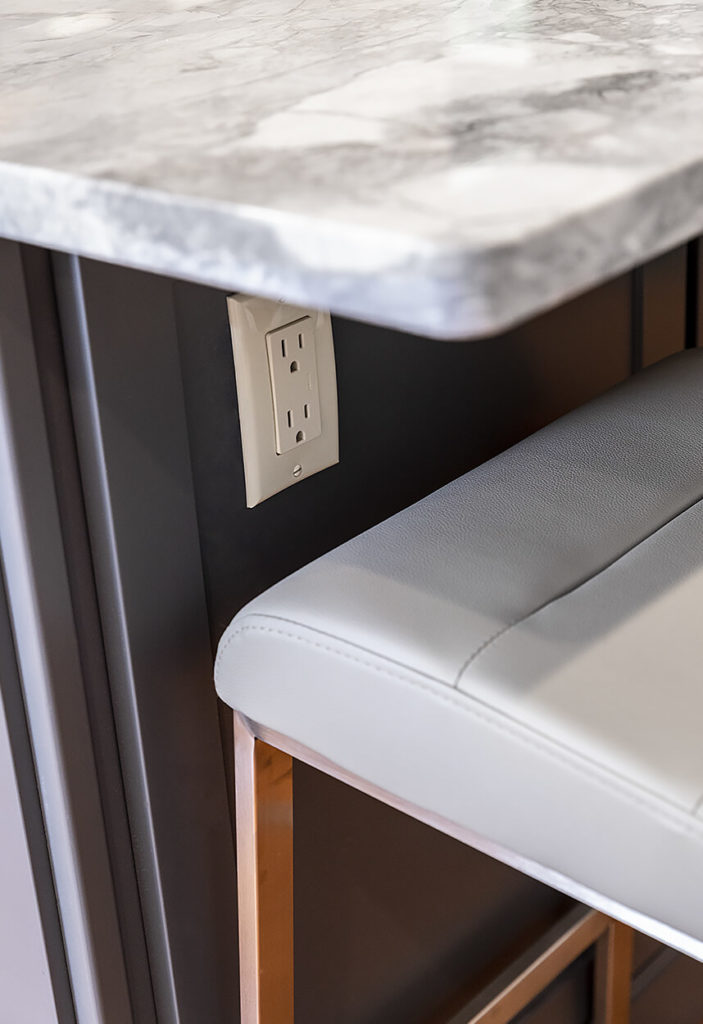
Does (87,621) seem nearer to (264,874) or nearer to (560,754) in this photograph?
(264,874)

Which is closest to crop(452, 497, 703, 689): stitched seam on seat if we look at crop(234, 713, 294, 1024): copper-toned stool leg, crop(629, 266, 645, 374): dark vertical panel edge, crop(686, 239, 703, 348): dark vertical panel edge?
crop(234, 713, 294, 1024): copper-toned stool leg

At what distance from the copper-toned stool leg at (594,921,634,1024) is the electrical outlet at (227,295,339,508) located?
647mm

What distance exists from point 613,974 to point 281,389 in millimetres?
751

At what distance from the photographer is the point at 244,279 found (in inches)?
15.2

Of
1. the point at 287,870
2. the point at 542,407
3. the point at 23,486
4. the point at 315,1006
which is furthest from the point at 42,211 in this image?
the point at 315,1006

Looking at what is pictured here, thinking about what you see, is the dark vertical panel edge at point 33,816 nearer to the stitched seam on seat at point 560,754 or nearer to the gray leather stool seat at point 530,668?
the gray leather stool seat at point 530,668

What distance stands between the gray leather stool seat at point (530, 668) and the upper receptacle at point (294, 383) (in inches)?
5.2

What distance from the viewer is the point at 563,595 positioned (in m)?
0.58

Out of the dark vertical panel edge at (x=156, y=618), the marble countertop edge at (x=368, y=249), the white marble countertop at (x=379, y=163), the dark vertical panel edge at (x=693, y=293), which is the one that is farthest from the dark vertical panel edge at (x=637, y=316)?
the marble countertop edge at (x=368, y=249)

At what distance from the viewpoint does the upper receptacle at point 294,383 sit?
0.74 metres

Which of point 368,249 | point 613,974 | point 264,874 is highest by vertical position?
point 368,249

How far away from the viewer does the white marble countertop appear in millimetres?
352

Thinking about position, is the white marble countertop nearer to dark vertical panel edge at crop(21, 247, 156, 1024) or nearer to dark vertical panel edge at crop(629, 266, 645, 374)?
dark vertical panel edge at crop(21, 247, 156, 1024)

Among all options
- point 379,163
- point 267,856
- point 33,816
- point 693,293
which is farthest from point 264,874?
point 693,293
